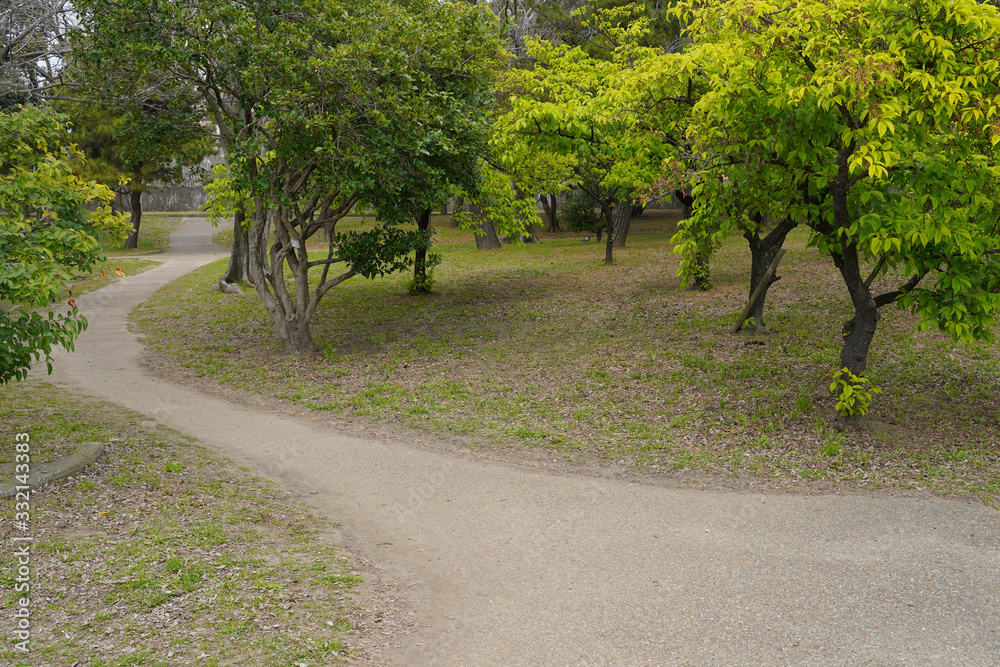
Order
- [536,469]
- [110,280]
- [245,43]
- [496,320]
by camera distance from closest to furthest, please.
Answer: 1. [536,469]
2. [245,43]
3. [496,320]
4. [110,280]

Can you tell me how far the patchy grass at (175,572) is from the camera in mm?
4078

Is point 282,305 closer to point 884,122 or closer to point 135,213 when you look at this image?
point 884,122

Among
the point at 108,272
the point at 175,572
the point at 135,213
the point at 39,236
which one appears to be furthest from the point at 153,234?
the point at 175,572

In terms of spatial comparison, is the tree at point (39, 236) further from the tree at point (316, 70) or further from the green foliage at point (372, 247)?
the green foliage at point (372, 247)

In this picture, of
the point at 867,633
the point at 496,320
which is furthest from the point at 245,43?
the point at 867,633

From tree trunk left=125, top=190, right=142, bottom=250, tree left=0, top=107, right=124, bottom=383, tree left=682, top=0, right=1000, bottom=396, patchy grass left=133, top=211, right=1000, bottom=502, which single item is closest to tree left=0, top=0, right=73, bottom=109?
patchy grass left=133, top=211, right=1000, bottom=502

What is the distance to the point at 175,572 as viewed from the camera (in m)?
4.86

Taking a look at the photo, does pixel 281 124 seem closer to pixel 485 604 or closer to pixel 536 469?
pixel 536 469

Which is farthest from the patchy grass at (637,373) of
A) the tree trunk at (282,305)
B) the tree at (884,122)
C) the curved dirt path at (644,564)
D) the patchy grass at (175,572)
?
the patchy grass at (175,572)

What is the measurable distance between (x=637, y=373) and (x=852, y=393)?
3.17 m

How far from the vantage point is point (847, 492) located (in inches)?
266

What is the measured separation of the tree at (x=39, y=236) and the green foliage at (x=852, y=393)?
7.25 m

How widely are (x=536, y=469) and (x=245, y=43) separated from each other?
6930mm

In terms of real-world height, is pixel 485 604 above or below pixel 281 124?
below
